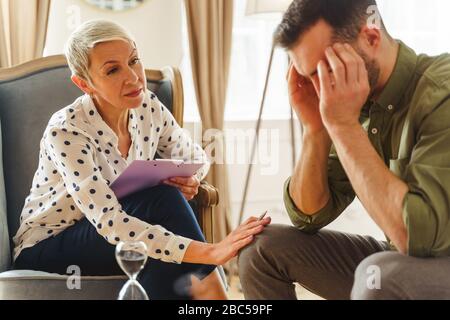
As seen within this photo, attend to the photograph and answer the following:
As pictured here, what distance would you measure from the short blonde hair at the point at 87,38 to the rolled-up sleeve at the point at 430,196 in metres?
0.91

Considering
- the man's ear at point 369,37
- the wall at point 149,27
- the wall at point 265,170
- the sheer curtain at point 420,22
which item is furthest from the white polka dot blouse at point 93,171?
the sheer curtain at point 420,22

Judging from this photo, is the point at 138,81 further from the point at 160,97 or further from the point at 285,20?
the point at 285,20

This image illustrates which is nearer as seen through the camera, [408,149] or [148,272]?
[408,149]

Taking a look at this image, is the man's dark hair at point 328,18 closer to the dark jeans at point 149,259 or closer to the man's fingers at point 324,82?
the man's fingers at point 324,82

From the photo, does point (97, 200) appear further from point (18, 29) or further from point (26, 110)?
point (18, 29)

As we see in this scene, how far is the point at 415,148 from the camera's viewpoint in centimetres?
125

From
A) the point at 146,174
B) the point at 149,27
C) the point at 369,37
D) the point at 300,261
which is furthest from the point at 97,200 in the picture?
the point at 149,27

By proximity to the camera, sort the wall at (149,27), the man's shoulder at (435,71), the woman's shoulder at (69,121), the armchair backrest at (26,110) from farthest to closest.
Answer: the wall at (149,27) → the armchair backrest at (26,110) → the woman's shoulder at (69,121) → the man's shoulder at (435,71)

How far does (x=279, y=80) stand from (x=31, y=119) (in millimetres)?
1523

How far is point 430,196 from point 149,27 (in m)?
2.09

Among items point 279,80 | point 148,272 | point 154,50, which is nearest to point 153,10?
point 154,50

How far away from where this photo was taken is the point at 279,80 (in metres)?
3.31

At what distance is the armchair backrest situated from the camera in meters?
2.05

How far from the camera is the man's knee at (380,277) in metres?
1.12
